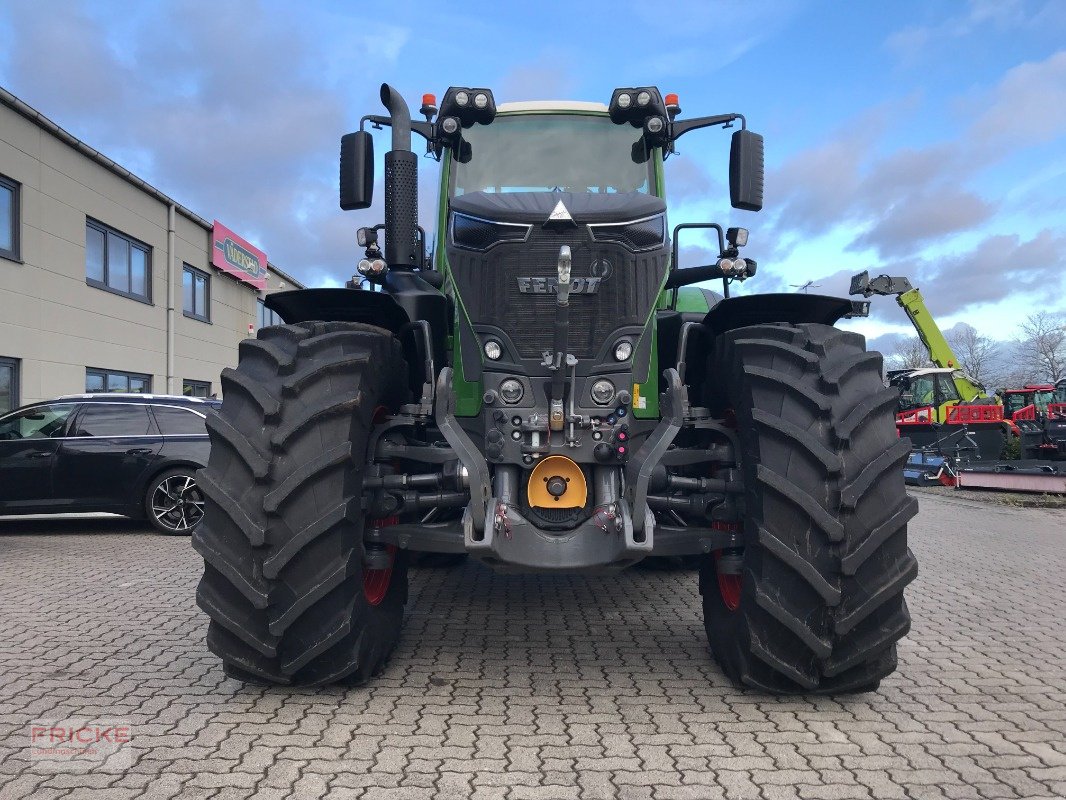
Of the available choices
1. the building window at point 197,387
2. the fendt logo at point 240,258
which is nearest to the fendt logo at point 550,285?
the building window at point 197,387

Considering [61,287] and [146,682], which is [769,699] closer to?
[146,682]

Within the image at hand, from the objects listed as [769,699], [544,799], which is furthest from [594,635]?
[544,799]

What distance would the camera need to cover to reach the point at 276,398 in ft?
12.0

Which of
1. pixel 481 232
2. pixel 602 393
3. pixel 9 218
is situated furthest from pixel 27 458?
pixel 602 393

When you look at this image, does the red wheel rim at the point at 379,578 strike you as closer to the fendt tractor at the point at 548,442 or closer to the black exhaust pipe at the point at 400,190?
the fendt tractor at the point at 548,442

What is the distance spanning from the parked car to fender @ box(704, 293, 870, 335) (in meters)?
7.25

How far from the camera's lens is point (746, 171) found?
15.2 feet

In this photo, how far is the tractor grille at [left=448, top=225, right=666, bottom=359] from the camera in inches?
159

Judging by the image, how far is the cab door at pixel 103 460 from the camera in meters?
9.92

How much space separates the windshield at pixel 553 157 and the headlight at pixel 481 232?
785 mm

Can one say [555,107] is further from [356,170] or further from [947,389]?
[947,389]

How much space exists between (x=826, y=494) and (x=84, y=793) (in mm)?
2864

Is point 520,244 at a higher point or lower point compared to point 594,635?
higher

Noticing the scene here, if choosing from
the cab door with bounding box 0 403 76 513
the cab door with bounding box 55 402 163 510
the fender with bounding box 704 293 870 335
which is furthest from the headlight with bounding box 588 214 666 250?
the cab door with bounding box 0 403 76 513
